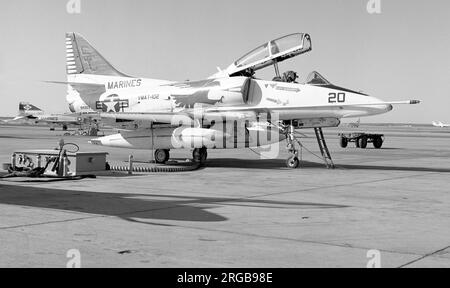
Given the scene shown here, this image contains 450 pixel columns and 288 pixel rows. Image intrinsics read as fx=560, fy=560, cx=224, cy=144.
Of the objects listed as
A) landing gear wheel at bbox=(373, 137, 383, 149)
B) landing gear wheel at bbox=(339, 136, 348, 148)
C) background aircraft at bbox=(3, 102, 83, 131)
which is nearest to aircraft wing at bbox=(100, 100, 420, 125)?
landing gear wheel at bbox=(339, 136, 348, 148)

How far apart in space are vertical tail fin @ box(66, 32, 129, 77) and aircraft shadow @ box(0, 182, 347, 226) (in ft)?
33.8

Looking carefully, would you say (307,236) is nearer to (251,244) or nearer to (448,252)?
(251,244)

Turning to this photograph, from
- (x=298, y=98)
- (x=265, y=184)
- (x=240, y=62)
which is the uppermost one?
(x=240, y=62)

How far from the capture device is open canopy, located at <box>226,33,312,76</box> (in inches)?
685

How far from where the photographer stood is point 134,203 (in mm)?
Result: 9469

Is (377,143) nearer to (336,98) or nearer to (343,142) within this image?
(343,142)

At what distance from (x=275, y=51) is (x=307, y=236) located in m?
11.4

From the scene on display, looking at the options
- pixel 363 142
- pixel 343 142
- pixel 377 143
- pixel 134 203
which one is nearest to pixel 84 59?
pixel 134 203

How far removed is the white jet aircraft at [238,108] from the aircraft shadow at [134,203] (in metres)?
7.04

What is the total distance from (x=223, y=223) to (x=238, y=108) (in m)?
9.88

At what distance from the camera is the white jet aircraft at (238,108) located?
16.8 meters
